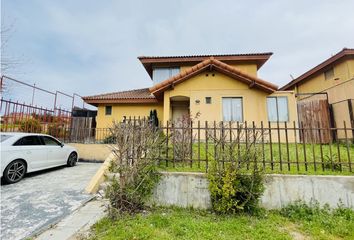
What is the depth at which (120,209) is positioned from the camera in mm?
3916

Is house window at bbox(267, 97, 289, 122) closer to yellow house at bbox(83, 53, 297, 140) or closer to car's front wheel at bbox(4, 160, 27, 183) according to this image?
yellow house at bbox(83, 53, 297, 140)

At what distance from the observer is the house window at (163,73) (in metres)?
15.5

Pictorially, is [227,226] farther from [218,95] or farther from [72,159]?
[218,95]

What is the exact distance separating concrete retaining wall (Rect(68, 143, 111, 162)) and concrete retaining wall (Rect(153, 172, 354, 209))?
727 centimetres

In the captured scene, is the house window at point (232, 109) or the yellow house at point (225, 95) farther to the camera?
the house window at point (232, 109)

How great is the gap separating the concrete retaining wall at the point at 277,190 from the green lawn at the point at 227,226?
0.90 ft

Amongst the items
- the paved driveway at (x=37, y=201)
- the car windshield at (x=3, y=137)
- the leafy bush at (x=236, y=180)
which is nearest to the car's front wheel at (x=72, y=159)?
the paved driveway at (x=37, y=201)

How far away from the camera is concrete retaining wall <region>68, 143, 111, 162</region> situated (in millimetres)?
10789

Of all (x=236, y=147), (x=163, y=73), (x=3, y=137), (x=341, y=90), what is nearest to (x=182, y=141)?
(x=236, y=147)

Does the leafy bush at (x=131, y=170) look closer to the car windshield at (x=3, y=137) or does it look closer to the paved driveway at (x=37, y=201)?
the paved driveway at (x=37, y=201)

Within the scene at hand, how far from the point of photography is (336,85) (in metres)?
11.1

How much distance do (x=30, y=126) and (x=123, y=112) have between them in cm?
593

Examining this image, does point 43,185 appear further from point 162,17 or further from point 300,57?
point 300,57

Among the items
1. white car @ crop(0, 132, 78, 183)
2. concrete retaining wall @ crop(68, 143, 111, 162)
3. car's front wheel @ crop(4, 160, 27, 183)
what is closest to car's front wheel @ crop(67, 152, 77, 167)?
white car @ crop(0, 132, 78, 183)
